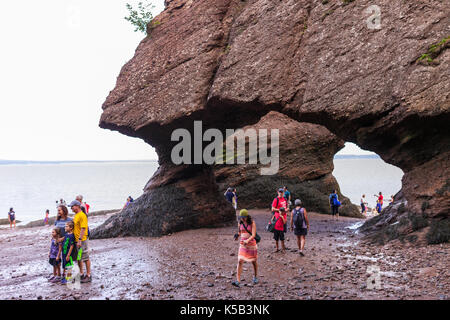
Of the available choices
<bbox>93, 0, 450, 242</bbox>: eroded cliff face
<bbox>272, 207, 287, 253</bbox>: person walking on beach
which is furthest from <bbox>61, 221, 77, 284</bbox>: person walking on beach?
<bbox>93, 0, 450, 242</bbox>: eroded cliff face

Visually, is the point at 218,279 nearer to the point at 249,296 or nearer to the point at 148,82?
the point at 249,296

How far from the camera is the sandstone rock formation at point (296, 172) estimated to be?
25359 millimetres

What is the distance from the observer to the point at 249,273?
928 centimetres

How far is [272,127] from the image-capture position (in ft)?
90.8

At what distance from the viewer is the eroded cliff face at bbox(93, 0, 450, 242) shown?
35.7 feet

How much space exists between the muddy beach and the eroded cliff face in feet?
7.87

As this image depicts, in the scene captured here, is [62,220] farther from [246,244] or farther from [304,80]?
[304,80]

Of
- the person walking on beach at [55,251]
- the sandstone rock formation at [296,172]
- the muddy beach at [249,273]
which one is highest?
the sandstone rock formation at [296,172]

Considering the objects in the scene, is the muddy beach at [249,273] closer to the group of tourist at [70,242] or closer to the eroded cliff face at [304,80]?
the group of tourist at [70,242]

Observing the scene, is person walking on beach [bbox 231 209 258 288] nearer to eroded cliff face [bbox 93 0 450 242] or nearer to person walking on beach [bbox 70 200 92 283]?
person walking on beach [bbox 70 200 92 283]

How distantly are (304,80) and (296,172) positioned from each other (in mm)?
13699

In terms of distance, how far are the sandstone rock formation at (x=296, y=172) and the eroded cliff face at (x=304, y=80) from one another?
27.9 ft

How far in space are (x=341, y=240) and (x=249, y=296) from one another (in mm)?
6973

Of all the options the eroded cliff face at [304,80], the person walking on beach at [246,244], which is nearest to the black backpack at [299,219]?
the eroded cliff face at [304,80]
